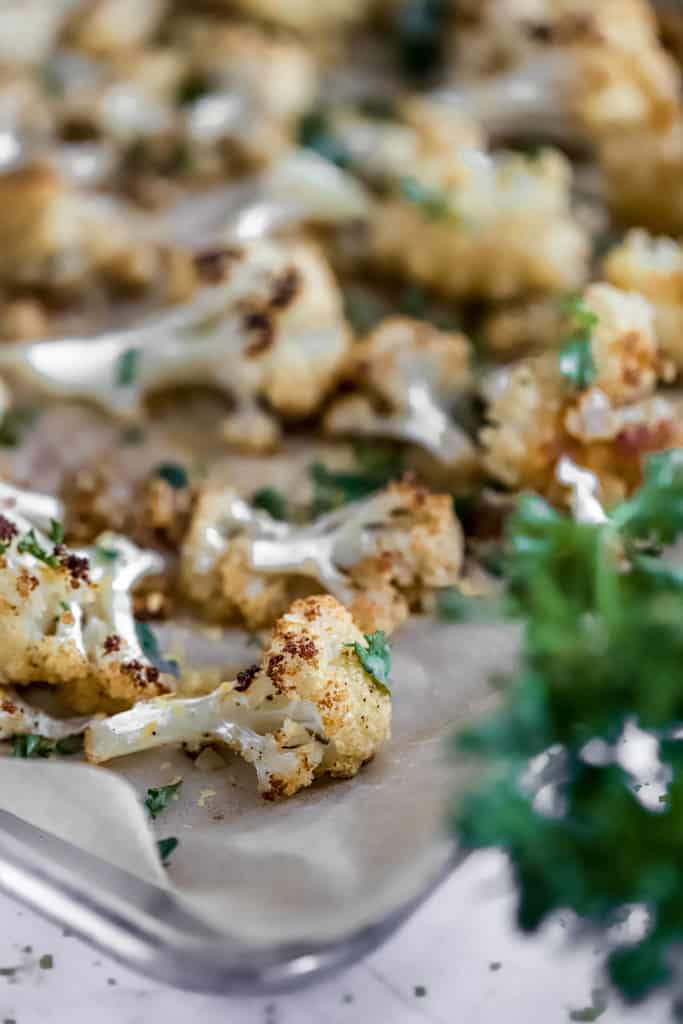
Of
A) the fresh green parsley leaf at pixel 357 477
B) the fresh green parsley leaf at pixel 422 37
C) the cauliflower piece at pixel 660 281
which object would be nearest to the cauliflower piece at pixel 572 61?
the fresh green parsley leaf at pixel 422 37

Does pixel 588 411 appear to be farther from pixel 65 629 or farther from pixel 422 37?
pixel 422 37

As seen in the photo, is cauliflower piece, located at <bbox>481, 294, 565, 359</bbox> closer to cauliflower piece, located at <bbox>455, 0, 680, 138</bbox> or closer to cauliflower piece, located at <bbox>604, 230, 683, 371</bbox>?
cauliflower piece, located at <bbox>604, 230, 683, 371</bbox>

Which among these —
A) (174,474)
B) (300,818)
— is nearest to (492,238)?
(174,474)

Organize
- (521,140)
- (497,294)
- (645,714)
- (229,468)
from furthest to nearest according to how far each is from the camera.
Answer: (521,140) < (497,294) < (229,468) < (645,714)

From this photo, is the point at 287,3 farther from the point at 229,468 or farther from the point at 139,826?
the point at 139,826

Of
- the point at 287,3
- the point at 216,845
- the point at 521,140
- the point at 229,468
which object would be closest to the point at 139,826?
the point at 216,845

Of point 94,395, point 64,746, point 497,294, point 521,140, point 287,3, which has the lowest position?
point 64,746
